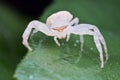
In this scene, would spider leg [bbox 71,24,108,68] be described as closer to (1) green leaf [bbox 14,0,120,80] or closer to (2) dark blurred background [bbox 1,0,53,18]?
(1) green leaf [bbox 14,0,120,80]

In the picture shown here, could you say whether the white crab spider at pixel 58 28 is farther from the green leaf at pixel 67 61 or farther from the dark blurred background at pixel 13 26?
the dark blurred background at pixel 13 26

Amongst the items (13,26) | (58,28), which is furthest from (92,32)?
(13,26)

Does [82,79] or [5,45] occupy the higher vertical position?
[82,79]

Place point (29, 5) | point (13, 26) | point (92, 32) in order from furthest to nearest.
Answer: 1. point (29, 5)
2. point (13, 26)
3. point (92, 32)

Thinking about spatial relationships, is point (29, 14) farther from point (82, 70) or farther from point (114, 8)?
point (82, 70)

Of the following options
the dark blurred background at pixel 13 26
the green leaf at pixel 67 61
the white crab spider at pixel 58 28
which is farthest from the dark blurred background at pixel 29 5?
the white crab spider at pixel 58 28

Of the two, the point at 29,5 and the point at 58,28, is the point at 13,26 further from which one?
the point at 58,28

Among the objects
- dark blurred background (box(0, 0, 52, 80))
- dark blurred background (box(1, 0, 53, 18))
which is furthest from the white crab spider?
dark blurred background (box(1, 0, 53, 18))

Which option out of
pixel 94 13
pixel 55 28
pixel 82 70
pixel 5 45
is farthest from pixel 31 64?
pixel 94 13
